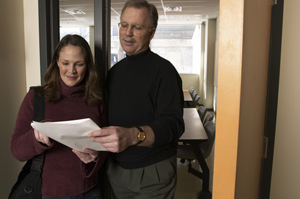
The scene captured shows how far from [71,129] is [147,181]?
59 centimetres

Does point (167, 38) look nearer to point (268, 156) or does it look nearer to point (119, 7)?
point (119, 7)

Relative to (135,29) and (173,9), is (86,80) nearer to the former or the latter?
(135,29)

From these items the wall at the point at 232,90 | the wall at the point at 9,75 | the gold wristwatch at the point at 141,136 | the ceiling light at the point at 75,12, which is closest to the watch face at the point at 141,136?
the gold wristwatch at the point at 141,136

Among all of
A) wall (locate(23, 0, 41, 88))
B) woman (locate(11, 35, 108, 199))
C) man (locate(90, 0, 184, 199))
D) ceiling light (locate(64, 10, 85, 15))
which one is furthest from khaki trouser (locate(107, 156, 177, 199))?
ceiling light (locate(64, 10, 85, 15))

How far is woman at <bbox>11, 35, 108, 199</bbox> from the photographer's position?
124cm

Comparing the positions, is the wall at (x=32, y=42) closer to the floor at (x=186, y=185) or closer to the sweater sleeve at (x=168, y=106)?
the sweater sleeve at (x=168, y=106)

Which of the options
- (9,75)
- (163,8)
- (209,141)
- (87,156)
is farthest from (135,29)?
(163,8)

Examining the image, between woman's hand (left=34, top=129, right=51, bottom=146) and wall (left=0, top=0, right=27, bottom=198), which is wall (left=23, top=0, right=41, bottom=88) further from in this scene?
woman's hand (left=34, top=129, right=51, bottom=146)

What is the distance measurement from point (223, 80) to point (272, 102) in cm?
52

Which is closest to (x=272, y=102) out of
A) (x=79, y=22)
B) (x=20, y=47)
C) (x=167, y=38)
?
(x=20, y=47)

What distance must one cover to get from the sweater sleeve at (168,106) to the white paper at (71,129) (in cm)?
31

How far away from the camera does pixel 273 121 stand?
3.45 ft

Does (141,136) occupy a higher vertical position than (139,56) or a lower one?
lower

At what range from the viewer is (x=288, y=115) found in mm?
1110
